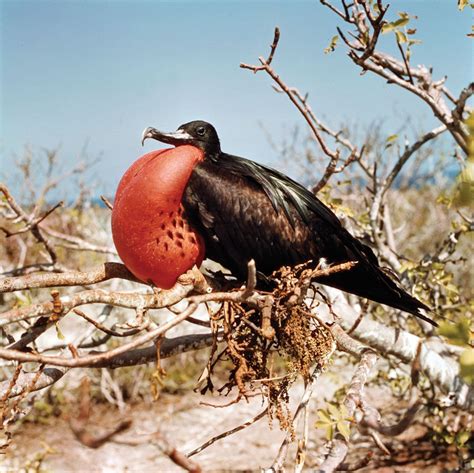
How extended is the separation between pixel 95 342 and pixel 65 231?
14.5 ft

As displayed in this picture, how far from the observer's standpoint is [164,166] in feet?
5.40

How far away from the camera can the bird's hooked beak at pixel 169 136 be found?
5.85 feet

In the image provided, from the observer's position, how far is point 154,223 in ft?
5.24

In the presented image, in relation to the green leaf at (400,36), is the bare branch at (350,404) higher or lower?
lower

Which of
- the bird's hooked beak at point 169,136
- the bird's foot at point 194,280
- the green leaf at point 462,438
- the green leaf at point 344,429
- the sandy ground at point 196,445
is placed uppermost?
the bird's hooked beak at point 169,136

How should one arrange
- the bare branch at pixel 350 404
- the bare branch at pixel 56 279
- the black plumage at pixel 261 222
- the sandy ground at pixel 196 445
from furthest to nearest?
the sandy ground at pixel 196 445
the black plumage at pixel 261 222
the bare branch at pixel 56 279
the bare branch at pixel 350 404

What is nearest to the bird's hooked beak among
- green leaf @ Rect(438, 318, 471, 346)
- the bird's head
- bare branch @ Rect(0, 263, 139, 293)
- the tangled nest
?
the bird's head

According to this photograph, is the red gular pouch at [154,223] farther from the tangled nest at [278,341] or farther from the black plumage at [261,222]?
the tangled nest at [278,341]

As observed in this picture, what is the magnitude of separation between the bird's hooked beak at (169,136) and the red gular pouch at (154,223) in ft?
0.39

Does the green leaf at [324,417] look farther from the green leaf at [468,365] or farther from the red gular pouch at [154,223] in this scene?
the green leaf at [468,365]

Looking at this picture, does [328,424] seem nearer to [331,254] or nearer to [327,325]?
[327,325]

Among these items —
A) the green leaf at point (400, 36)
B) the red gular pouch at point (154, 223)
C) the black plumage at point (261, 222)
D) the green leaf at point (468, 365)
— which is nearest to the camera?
the green leaf at point (468, 365)

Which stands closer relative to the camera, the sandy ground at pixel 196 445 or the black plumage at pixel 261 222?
the black plumage at pixel 261 222

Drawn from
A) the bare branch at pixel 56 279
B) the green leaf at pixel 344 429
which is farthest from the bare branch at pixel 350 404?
the bare branch at pixel 56 279
